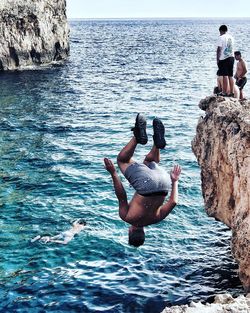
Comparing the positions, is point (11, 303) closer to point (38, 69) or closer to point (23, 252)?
point (23, 252)

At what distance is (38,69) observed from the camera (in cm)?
6481

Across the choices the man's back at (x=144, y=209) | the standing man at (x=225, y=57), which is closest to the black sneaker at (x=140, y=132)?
the man's back at (x=144, y=209)

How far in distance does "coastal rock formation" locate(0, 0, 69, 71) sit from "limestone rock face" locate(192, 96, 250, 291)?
47596 mm

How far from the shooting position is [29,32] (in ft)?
211

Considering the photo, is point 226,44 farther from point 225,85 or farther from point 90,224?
point 90,224

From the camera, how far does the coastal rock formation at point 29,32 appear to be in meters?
61.2

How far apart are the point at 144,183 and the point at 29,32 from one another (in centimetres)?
5811

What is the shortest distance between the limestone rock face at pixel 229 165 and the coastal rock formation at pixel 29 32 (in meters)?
47.6

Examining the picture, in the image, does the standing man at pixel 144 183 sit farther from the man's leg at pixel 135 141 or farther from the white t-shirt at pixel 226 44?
the white t-shirt at pixel 226 44

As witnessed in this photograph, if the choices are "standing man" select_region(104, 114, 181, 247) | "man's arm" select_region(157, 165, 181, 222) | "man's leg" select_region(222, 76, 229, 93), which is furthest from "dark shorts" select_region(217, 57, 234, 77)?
"man's arm" select_region(157, 165, 181, 222)

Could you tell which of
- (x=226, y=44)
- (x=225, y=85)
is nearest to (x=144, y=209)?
(x=225, y=85)

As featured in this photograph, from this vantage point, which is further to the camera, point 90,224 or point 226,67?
point 90,224

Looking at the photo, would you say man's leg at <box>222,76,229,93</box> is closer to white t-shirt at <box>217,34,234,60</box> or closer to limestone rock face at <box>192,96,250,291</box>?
limestone rock face at <box>192,96,250,291</box>

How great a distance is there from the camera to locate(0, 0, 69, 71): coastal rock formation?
61.2 meters
